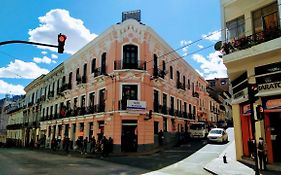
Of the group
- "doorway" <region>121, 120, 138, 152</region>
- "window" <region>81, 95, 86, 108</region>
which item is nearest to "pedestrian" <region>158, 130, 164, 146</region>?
"doorway" <region>121, 120, 138, 152</region>

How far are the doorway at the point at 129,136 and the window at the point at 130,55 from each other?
5496 millimetres

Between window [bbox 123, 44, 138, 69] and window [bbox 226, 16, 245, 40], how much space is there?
11.1 metres

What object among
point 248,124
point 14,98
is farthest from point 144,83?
point 14,98

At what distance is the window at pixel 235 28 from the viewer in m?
15.0

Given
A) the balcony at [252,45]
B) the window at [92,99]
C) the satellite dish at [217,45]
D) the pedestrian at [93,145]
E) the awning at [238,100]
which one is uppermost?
the satellite dish at [217,45]

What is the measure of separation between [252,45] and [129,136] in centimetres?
1444

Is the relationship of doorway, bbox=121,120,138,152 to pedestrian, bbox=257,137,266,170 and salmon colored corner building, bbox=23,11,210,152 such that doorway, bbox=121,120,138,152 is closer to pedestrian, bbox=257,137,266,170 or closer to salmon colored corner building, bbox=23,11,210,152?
salmon colored corner building, bbox=23,11,210,152

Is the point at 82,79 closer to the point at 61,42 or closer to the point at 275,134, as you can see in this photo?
the point at 61,42

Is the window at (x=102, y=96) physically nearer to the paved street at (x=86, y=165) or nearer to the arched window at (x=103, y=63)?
the arched window at (x=103, y=63)

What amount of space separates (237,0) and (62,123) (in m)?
26.8

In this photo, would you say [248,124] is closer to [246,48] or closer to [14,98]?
[246,48]

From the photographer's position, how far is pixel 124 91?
24.8 metres

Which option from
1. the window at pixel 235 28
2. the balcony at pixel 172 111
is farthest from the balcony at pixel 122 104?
the window at pixel 235 28

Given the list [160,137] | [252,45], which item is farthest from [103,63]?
[252,45]
